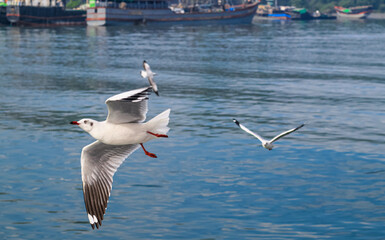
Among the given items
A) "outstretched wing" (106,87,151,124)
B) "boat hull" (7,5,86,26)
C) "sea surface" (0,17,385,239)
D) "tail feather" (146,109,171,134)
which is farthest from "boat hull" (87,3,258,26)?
"tail feather" (146,109,171,134)

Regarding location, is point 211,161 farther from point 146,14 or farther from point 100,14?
point 146,14

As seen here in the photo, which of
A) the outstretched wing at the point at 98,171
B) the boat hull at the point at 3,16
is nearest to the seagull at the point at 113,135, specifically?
the outstretched wing at the point at 98,171

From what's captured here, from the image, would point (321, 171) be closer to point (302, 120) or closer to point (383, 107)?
point (302, 120)

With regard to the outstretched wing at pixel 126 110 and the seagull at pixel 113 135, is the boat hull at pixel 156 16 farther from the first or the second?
the outstretched wing at pixel 126 110

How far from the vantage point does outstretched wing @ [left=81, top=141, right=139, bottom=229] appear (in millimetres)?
12703

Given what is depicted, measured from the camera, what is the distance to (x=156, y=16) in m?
152

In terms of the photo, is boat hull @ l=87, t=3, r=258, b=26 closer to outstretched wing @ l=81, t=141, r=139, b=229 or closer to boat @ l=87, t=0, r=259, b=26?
boat @ l=87, t=0, r=259, b=26

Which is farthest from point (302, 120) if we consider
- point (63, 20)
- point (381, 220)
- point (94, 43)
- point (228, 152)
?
point (63, 20)

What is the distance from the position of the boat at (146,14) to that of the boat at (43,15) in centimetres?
515

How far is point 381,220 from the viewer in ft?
58.3

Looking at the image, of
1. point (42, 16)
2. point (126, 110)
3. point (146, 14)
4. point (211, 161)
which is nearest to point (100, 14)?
point (42, 16)

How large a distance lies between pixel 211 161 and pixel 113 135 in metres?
13.0

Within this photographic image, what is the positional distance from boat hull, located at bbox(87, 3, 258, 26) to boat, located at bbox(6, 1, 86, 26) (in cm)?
517

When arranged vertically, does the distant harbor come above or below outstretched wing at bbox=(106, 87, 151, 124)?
below
